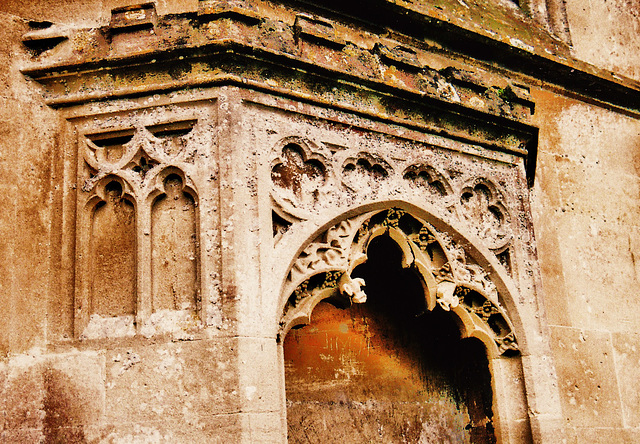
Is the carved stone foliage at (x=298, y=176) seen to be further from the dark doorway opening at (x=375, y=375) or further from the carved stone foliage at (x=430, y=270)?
the dark doorway opening at (x=375, y=375)

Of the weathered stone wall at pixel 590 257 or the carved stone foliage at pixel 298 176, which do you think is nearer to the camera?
the carved stone foliage at pixel 298 176

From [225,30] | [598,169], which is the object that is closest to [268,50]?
[225,30]

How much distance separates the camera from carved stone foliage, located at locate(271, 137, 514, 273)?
378 cm

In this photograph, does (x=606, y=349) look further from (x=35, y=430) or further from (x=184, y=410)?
(x=35, y=430)

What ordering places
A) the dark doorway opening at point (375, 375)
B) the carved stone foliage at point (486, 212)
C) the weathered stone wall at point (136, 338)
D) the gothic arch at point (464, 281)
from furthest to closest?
the dark doorway opening at point (375, 375), the carved stone foliage at point (486, 212), the gothic arch at point (464, 281), the weathered stone wall at point (136, 338)

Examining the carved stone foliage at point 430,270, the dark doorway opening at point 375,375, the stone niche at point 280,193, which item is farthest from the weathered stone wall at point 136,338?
the dark doorway opening at point 375,375

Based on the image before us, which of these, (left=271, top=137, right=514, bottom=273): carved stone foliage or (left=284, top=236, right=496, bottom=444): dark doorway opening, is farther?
(left=284, top=236, right=496, bottom=444): dark doorway opening

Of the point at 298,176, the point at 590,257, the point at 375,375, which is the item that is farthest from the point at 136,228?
the point at 590,257

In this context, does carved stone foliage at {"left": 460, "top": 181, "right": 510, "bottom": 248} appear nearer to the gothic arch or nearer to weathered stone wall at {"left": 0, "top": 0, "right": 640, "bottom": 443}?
the gothic arch

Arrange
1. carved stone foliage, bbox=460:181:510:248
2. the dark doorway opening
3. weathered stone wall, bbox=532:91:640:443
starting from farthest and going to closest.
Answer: the dark doorway opening
weathered stone wall, bbox=532:91:640:443
carved stone foliage, bbox=460:181:510:248

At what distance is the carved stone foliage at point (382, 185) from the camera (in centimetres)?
378

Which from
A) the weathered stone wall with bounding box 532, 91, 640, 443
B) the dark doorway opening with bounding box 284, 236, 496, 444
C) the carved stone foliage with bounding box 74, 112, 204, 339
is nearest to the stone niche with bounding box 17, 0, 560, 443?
the carved stone foliage with bounding box 74, 112, 204, 339

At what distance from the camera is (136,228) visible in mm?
3562

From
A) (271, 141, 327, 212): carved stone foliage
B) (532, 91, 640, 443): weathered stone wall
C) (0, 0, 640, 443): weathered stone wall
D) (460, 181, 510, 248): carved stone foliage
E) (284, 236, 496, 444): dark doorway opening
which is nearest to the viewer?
(0, 0, 640, 443): weathered stone wall
